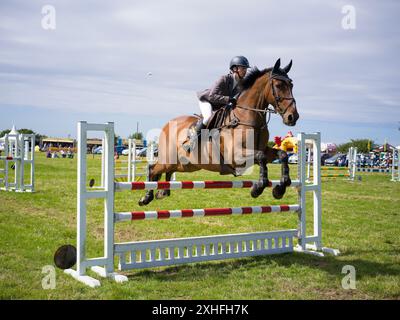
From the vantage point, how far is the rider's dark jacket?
A: 5.75 meters

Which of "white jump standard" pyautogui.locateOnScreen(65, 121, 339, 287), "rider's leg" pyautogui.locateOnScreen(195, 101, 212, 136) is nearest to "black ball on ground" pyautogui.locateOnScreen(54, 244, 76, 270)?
"white jump standard" pyautogui.locateOnScreen(65, 121, 339, 287)

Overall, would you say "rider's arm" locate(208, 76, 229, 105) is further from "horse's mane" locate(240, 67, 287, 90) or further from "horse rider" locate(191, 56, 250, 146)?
"horse's mane" locate(240, 67, 287, 90)

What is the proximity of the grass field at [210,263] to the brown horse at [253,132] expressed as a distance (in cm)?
104

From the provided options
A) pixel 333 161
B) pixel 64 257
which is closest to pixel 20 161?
pixel 64 257

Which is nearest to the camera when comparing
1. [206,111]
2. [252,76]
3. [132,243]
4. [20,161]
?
[132,243]

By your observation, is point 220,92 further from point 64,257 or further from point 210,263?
point 64,257

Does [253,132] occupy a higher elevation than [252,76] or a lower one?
lower

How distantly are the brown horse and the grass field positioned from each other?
1.04m

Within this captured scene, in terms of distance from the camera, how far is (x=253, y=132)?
5.41 meters

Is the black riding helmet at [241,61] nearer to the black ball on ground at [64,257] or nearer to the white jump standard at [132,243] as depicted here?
the white jump standard at [132,243]

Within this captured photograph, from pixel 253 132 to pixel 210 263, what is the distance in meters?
1.77
